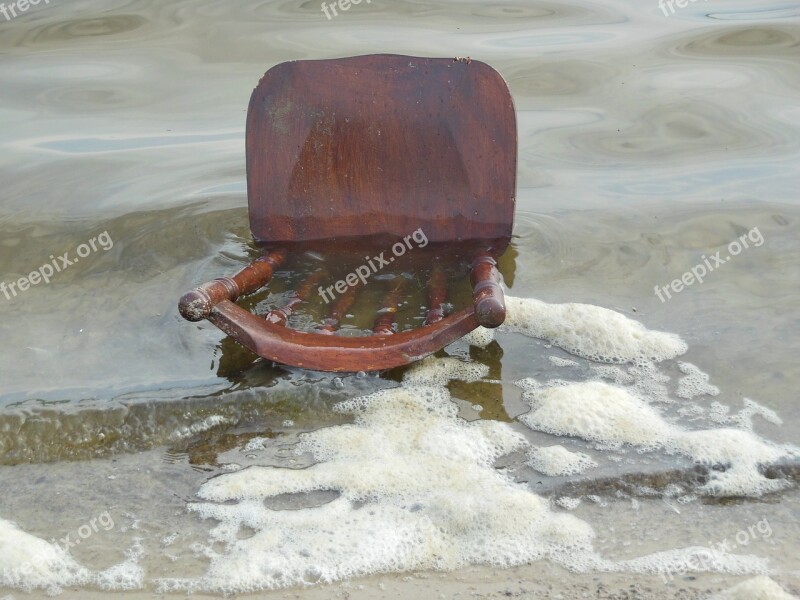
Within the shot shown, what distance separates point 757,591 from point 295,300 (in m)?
1.46

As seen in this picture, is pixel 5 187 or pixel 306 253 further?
pixel 5 187

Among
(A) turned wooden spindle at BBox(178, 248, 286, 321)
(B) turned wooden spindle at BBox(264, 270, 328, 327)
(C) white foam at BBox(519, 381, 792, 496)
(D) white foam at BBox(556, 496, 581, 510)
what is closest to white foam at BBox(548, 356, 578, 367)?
(C) white foam at BBox(519, 381, 792, 496)

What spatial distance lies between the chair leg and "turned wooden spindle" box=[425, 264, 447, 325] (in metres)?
0.14

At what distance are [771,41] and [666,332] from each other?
305 centimetres

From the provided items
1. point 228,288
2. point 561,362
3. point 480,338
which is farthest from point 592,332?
point 228,288

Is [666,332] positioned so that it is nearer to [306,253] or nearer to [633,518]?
[633,518]

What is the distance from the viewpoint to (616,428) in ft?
7.42

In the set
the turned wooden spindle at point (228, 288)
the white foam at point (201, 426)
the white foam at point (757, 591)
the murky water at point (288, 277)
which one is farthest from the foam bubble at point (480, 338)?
the white foam at point (757, 591)

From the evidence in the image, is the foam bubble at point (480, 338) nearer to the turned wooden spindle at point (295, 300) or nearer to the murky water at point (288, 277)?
the murky water at point (288, 277)

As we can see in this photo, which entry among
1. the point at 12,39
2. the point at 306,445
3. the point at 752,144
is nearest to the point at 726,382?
the point at 306,445

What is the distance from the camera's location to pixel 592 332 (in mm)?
2662

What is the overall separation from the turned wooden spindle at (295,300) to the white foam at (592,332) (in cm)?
58

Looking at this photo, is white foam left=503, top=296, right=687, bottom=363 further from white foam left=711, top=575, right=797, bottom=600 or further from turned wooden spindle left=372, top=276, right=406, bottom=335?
white foam left=711, top=575, right=797, bottom=600

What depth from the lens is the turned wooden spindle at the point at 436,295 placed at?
256cm
